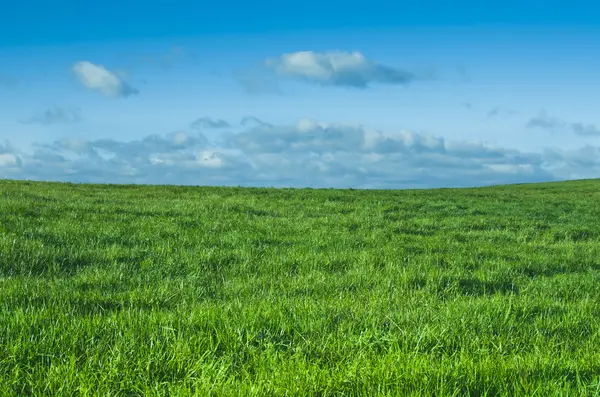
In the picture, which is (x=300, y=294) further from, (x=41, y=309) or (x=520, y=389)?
(x=520, y=389)

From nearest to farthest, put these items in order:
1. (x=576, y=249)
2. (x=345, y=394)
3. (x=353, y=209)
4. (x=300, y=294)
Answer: (x=345, y=394), (x=300, y=294), (x=576, y=249), (x=353, y=209)

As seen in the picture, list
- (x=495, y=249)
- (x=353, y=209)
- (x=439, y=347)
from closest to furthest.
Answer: (x=439, y=347) < (x=495, y=249) < (x=353, y=209)

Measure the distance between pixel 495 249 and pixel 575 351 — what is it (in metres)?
8.03

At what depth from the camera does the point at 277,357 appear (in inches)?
190

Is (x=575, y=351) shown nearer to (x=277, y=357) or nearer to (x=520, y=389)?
(x=520, y=389)

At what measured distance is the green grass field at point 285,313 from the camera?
14.2 ft

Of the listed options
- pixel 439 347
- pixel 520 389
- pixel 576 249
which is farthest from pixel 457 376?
pixel 576 249

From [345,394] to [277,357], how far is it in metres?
0.93

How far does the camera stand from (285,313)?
20.3 feet

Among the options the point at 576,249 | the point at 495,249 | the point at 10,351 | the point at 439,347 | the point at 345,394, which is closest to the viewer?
the point at 345,394

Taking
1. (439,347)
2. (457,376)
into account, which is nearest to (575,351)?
(439,347)

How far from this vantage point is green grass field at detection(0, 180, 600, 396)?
14.2ft

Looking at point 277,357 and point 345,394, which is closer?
point 345,394

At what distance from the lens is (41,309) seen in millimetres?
6016
